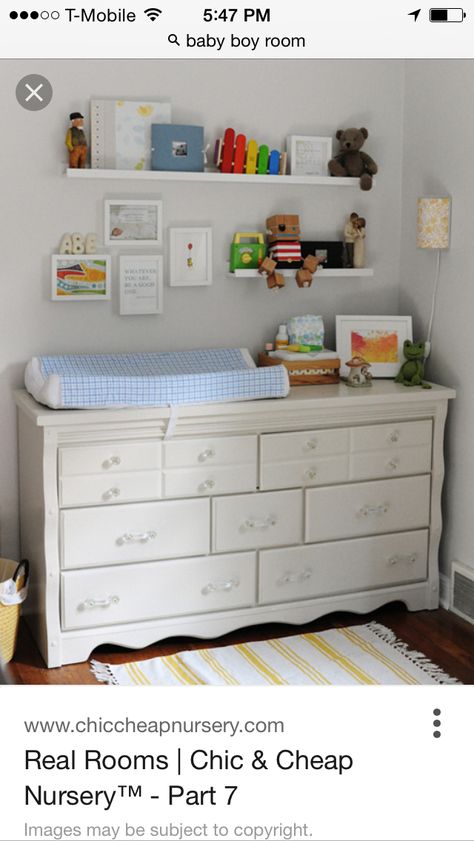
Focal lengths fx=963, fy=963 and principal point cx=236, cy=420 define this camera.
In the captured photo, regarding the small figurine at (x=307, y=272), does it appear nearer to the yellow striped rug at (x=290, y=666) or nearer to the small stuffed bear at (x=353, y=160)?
the small stuffed bear at (x=353, y=160)

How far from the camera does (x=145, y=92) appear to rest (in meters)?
2.75

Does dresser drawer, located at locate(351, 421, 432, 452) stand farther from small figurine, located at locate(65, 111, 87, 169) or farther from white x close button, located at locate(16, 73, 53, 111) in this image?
white x close button, located at locate(16, 73, 53, 111)

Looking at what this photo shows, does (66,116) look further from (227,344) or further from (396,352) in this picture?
(396,352)

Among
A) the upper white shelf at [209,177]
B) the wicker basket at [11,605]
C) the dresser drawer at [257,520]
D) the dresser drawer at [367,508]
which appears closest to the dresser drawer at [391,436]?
the dresser drawer at [367,508]

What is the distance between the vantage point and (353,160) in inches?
117

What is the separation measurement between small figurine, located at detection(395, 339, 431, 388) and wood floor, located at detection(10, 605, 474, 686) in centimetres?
69

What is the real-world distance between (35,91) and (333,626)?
165 cm

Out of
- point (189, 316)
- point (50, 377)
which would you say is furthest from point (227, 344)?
point (50, 377)

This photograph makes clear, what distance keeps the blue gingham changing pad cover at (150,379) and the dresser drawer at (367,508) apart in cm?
33

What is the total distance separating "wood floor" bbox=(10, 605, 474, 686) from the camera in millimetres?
2471

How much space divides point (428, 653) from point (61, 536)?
1.04 metres
